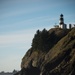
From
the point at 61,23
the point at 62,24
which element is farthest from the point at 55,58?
the point at 61,23

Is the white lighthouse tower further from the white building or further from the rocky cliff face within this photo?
the rocky cliff face

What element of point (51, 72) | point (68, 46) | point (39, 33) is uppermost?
point (39, 33)

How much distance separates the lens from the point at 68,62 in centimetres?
12075

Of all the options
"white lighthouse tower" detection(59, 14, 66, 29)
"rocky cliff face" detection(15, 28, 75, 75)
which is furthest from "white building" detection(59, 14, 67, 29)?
"rocky cliff face" detection(15, 28, 75, 75)

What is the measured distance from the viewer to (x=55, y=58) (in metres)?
127

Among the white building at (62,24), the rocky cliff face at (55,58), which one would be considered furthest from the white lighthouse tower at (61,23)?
the rocky cliff face at (55,58)

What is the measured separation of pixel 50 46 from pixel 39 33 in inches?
521

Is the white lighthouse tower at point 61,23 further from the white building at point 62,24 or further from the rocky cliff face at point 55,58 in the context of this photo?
the rocky cliff face at point 55,58

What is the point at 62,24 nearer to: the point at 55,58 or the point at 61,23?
the point at 61,23

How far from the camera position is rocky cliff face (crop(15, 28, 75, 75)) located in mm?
120938

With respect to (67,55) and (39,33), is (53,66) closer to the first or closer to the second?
(67,55)

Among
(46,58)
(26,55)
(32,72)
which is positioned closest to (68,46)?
(46,58)

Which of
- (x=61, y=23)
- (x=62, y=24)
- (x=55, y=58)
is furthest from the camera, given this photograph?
(x=61, y=23)

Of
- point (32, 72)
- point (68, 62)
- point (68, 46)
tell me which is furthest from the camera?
point (32, 72)
